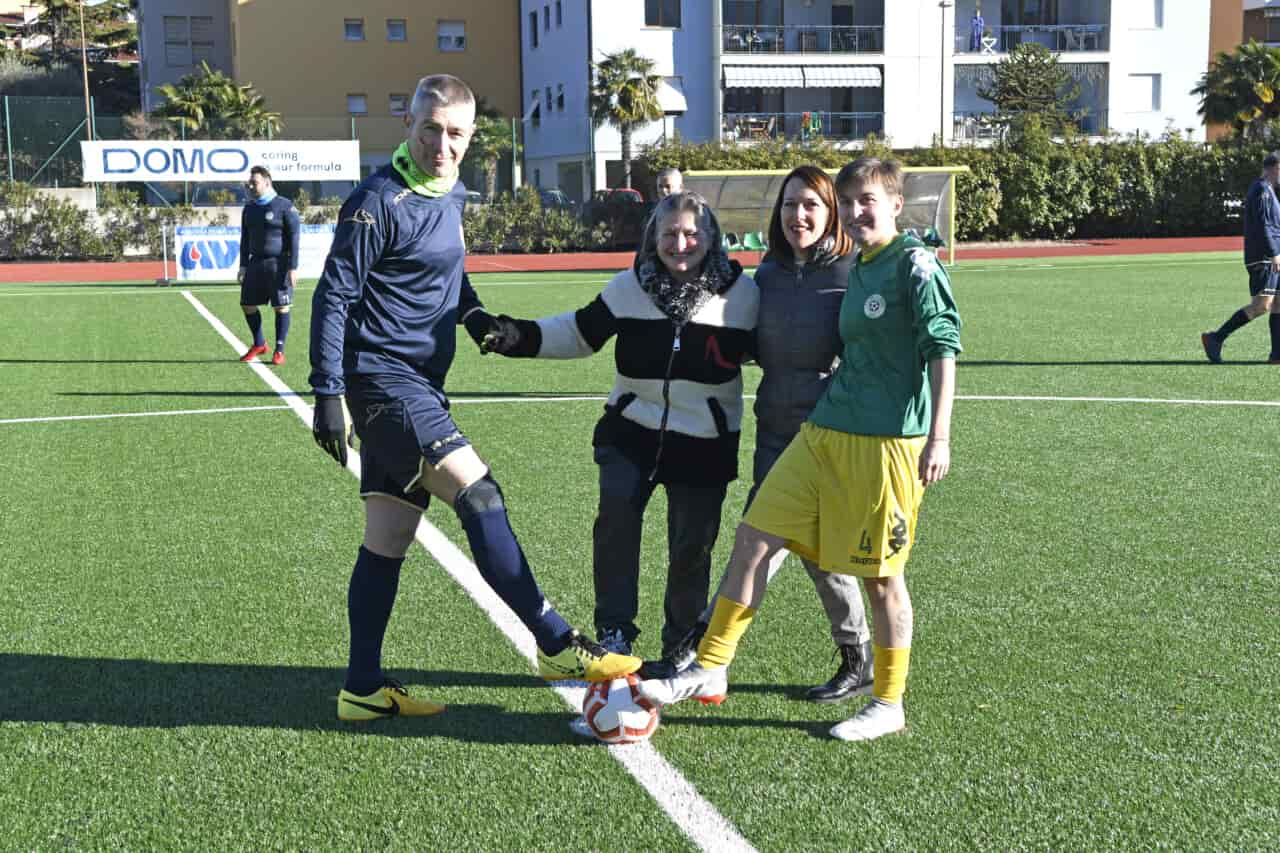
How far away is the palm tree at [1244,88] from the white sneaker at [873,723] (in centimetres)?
5325

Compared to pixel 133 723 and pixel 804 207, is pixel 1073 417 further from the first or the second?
pixel 133 723

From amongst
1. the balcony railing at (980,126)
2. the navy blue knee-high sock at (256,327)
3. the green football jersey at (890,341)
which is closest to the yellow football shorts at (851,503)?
the green football jersey at (890,341)

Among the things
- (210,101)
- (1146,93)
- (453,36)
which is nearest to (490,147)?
(210,101)

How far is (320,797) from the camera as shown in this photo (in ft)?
12.3

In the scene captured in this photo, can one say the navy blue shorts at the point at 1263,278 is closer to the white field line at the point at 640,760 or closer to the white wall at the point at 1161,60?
the white field line at the point at 640,760

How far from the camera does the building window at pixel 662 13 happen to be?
169 ft

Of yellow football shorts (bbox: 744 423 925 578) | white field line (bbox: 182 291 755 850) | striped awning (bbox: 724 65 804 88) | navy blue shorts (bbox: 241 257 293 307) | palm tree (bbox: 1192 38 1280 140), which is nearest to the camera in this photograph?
white field line (bbox: 182 291 755 850)

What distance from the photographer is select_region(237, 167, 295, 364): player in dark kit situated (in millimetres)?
14406

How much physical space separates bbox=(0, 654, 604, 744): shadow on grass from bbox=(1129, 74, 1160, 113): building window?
5602cm

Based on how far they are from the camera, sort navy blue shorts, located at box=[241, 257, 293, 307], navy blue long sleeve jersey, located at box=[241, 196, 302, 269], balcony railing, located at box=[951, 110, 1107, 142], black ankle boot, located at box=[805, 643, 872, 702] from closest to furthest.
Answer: black ankle boot, located at box=[805, 643, 872, 702], navy blue shorts, located at box=[241, 257, 293, 307], navy blue long sleeve jersey, located at box=[241, 196, 302, 269], balcony railing, located at box=[951, 110, 1107, 142]

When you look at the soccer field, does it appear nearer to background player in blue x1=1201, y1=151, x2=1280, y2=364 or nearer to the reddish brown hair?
the reddish brown hair

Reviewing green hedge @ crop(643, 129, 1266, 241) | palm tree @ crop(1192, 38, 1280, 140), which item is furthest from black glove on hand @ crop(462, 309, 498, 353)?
palm tree @ crop(1192, 38, 1280, 140)

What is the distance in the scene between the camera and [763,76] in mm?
51625

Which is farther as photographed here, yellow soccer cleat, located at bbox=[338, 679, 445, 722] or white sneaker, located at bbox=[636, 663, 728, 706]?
yellow soccer cleat, located at bbox=[338, 679, 445, 722]
